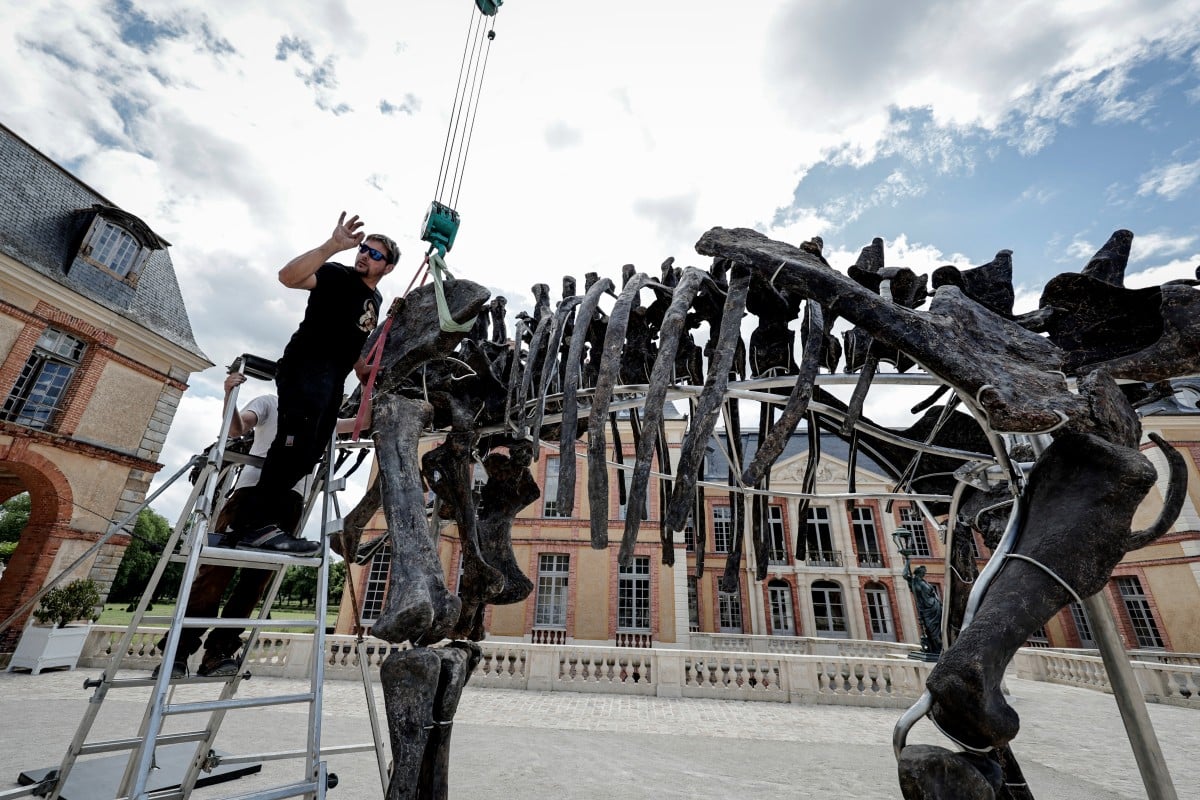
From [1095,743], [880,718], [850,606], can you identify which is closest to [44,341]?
[880,718]

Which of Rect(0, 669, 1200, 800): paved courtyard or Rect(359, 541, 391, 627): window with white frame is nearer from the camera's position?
Rect(0, 669, 1200, 800): paved courtyard

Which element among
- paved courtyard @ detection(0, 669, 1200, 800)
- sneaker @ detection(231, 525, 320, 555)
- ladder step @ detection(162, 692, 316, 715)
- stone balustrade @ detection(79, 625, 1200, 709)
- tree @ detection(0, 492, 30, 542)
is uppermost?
tree @ detection(0, 492, 30, 542)

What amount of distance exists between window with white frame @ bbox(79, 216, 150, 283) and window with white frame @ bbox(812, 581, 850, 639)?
94.6ft

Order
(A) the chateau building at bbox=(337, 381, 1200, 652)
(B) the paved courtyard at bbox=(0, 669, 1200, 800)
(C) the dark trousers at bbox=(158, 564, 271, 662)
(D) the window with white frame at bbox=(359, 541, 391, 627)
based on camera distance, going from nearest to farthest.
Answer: (C) the dark trousers at bbox=(158, 564, 271, 662), (B) the paved courtyard at bbox=(0, 669, 1200, 800), (A) the chateau building at bbox=(337, 381, 1200, 652), (D) the window with white frame at bbox=(359, 541, 391, 627)

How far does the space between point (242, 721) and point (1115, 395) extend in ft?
31.3

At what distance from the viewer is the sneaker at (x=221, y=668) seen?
9.89 ft

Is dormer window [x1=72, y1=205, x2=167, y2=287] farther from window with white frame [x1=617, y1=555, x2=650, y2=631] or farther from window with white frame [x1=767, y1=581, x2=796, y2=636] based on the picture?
window with white frame [x1=767, y1=581, x2=796, y2=636]

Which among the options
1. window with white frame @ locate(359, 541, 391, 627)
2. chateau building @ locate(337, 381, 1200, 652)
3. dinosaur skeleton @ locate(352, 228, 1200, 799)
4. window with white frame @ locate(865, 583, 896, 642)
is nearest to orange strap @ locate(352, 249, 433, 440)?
dinosaur skeleton @ locate(352, 228, 1200, 799)

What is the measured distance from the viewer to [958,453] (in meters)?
3.52

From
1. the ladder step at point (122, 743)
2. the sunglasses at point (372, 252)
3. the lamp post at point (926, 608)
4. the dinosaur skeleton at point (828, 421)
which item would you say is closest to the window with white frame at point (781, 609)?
the lamp post at point (926, 608)

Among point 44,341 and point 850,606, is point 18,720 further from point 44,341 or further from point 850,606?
point 850,606

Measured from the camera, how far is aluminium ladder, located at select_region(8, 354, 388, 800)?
6.79 feet

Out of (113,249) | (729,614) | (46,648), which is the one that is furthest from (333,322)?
(729,614)

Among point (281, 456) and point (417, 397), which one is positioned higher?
point (417, 397)
